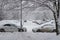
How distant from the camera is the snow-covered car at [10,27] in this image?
12.3 m

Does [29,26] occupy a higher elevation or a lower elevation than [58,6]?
lower

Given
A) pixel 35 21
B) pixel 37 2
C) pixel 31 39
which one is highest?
pixel 37 2

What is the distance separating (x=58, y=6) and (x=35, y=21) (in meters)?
3.07

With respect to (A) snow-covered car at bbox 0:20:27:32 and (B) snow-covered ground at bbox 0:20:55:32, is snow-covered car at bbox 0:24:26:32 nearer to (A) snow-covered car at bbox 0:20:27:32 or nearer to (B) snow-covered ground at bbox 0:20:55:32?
(A) snow-covered car at bbox 0:20:27:32

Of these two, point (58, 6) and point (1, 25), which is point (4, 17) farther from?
point (58, 6)

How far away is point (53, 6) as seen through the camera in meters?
11.0

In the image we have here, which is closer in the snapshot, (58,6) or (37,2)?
(58,6)

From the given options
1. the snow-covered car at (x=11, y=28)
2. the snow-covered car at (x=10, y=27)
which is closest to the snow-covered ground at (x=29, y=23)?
the snow-covered car at (x=10, y=27)

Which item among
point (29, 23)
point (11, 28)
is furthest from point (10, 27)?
point (29, 23)

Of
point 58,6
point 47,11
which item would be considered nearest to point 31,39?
point 58,6

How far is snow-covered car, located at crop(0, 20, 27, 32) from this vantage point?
40.5ft

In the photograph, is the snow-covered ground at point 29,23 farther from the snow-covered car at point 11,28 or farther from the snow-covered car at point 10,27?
the snow-covered car at point 11,28

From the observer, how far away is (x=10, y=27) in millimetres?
12398

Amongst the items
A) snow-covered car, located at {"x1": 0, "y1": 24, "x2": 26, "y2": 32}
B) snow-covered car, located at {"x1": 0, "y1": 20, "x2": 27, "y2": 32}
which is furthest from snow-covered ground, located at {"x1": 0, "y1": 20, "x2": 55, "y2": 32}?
snow-covered car, located at {"x1": 0, "y1": 24, "x2": 26, "y2": 32}
